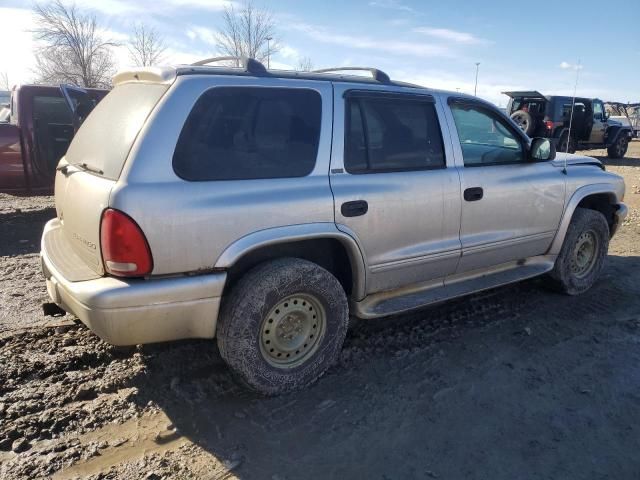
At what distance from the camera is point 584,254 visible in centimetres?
493

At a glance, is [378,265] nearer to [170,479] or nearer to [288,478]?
[288,478]

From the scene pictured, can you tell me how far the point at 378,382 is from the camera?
126 inches

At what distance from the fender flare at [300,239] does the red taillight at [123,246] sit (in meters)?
0.38

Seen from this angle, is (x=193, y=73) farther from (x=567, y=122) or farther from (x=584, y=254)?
(x=567, y=122)

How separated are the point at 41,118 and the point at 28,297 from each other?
153 inches

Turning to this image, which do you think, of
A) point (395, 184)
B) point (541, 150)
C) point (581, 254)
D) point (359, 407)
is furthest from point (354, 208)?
point (581, 254)

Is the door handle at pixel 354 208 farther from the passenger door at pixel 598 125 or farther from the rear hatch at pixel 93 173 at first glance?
the passenger door at pixel 598 125

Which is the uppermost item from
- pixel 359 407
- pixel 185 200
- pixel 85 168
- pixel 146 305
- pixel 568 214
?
pixel 85 168

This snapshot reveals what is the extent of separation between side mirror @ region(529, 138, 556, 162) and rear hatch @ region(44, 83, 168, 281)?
299 centimetres

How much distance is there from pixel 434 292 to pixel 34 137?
246 inches

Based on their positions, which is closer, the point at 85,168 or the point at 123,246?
the point at 123,246

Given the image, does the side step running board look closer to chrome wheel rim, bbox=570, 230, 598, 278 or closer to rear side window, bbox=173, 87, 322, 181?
chrome wheel rim, bbox=570, 230, 598, 278

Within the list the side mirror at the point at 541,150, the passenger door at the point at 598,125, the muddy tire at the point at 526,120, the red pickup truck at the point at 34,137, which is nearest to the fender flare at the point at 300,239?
the side mirror at the point at 541,150

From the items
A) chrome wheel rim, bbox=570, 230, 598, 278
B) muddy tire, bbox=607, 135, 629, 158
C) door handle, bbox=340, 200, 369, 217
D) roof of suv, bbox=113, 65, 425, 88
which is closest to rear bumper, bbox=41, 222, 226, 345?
door handle, bbox=340, 200, 369, 217
